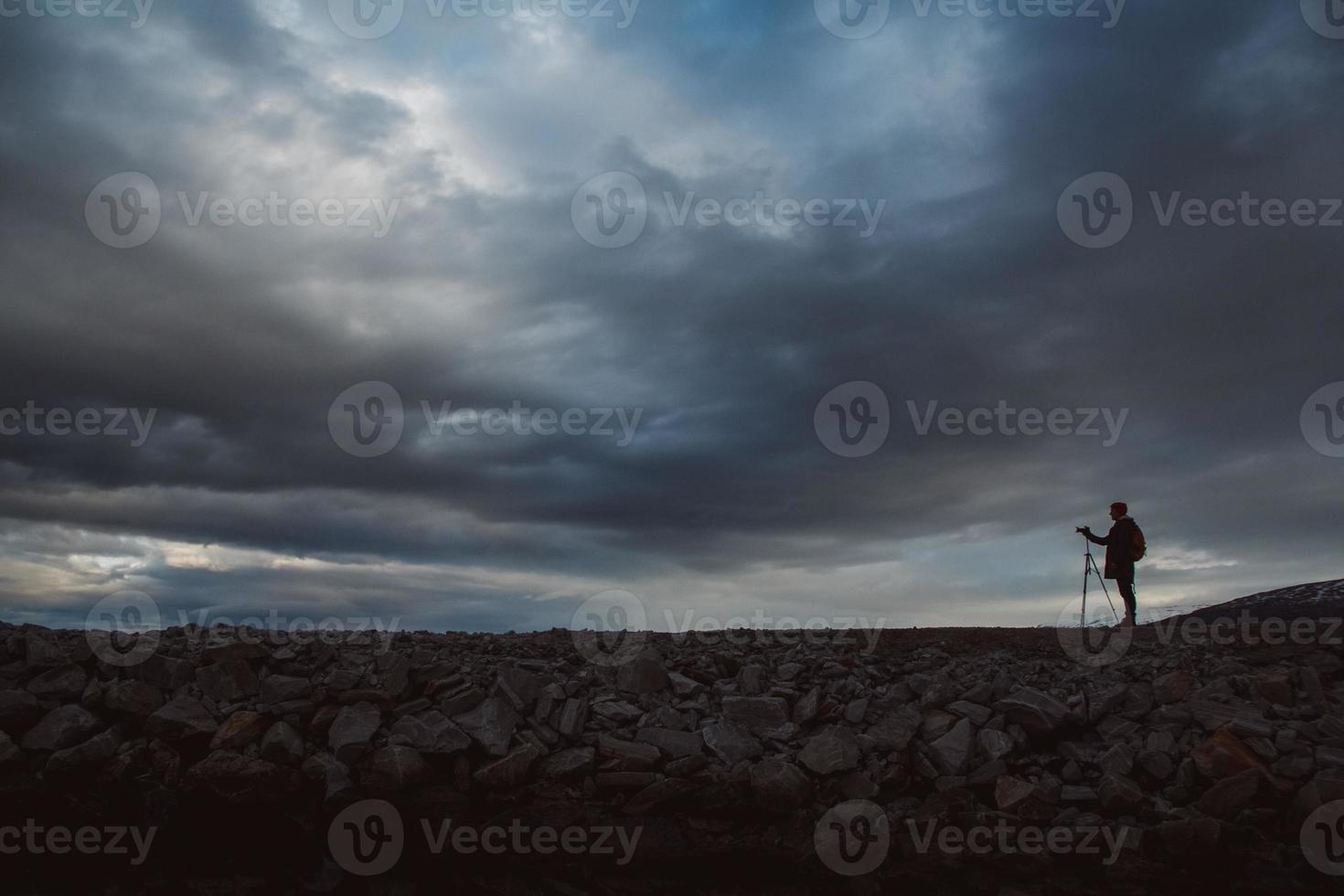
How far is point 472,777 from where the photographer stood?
32.3 ft

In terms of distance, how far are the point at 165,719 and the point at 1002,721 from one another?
33.4 feet

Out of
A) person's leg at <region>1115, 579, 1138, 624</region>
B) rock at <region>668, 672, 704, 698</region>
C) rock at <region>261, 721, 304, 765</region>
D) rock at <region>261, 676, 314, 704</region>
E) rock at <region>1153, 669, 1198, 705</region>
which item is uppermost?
person's leg at <region>1115, 579, 1138, 624</region>

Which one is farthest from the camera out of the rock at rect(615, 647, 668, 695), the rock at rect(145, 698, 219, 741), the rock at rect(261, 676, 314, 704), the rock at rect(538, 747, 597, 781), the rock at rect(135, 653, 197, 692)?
the rock at rect(615, 647, 668, 695)

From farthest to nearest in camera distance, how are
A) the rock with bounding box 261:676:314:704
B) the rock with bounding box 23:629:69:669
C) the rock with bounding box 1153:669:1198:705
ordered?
the rock with bounding box 1153:669:1198:705
the rock with bounding box 23:629:69:669
the rock with bounding box 261:676:314:704

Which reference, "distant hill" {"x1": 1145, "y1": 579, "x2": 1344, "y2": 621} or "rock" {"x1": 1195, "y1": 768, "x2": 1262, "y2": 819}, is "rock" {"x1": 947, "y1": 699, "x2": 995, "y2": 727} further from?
"distant hill" {"x1": 1145, "y1": 579, "x2": 1344, "y2": 621}

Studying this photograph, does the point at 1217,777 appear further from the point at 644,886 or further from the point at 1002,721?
the point at 644,886

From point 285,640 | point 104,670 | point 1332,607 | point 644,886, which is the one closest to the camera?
point 644,886

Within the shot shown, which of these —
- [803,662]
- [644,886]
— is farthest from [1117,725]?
[644,886]

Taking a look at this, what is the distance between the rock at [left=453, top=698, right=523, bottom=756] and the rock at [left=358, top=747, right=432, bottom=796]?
699 mm

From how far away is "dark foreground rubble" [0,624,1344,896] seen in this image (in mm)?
9648

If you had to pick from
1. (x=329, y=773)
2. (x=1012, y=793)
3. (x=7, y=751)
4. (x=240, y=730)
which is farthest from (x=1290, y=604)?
(x=7, y=751)

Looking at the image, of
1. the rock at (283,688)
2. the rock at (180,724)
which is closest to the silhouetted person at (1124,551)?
the rock at (283,688)

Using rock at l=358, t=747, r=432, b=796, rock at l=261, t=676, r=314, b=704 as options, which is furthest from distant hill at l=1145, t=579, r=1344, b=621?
rock at l=261, t=676, r=314, b=704

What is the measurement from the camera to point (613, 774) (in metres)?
9.87
